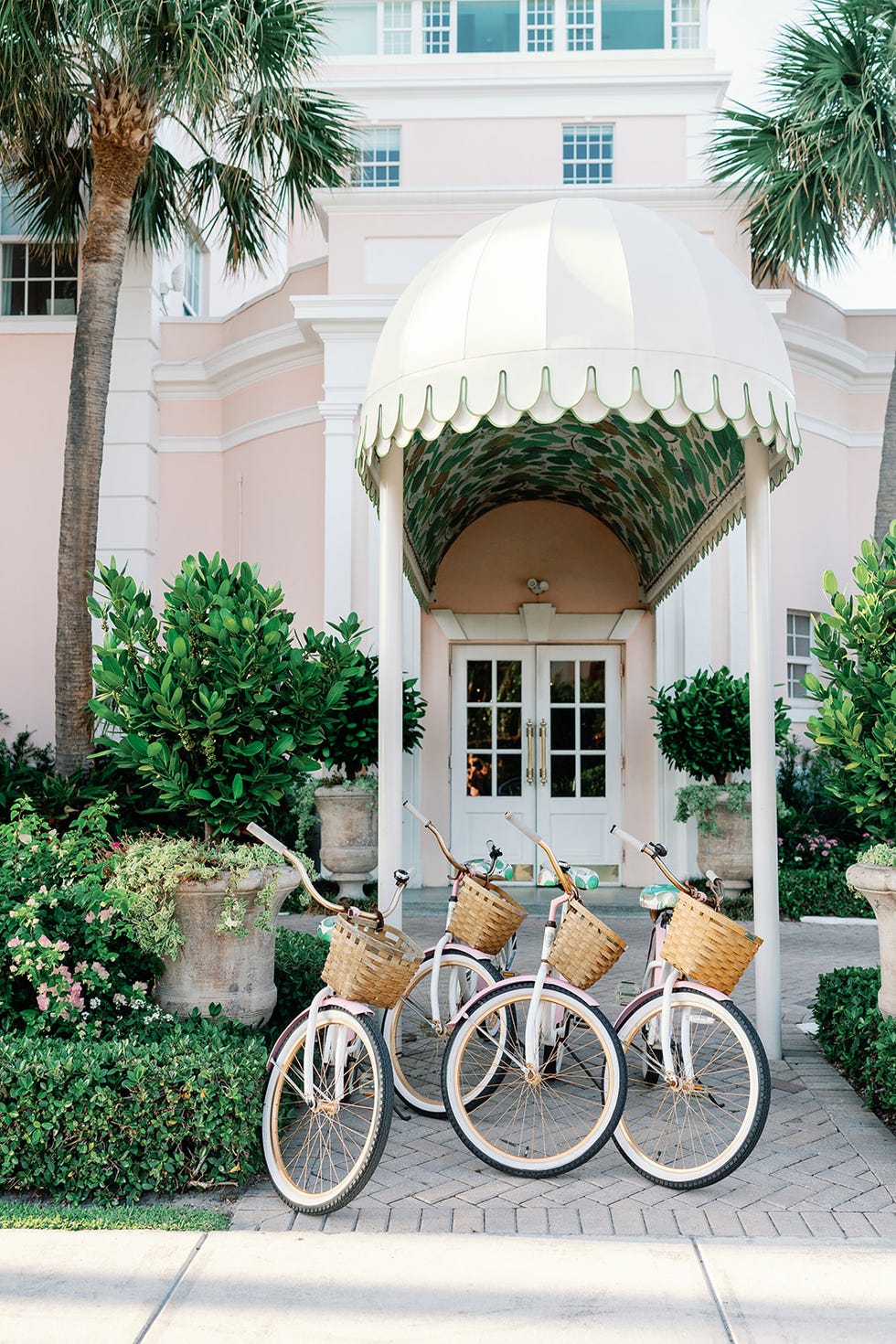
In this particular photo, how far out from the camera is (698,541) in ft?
24.3

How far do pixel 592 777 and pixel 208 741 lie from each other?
284 inches

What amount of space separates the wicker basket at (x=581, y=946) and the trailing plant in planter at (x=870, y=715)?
1.24m

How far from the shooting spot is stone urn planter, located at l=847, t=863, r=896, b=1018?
447cm

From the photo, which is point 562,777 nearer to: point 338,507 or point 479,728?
point 479,728

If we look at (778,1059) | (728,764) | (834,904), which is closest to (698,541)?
(728,764)

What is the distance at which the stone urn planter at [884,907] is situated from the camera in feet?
14.7

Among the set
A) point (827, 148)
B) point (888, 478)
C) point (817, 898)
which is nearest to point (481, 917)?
point (817, 898)

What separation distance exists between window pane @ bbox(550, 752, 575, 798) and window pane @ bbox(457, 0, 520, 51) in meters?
13.8

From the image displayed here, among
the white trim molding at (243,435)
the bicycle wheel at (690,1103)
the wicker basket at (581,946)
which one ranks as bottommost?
the bicycle wheel at (690,1103)

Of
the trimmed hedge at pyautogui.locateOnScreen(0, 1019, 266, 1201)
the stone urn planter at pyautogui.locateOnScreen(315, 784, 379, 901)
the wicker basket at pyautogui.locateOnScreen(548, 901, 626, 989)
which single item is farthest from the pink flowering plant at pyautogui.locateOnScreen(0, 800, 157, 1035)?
the stone urn planter at pyautogui.locateOnScreen(315, 784, 379, 901)

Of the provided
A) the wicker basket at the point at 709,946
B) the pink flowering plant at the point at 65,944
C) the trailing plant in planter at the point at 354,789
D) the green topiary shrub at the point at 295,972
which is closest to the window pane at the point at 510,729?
the trailing plant in planter at the point at 354,789

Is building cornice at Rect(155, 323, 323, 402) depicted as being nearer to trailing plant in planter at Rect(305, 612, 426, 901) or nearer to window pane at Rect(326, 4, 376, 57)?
trailing plant in planter at Rect(305, 612, 426, 901)

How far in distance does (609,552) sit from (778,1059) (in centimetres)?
667

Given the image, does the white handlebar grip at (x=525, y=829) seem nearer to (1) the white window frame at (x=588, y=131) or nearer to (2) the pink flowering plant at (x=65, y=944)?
(2) the pink flowering plant at (x=65, y=944)
